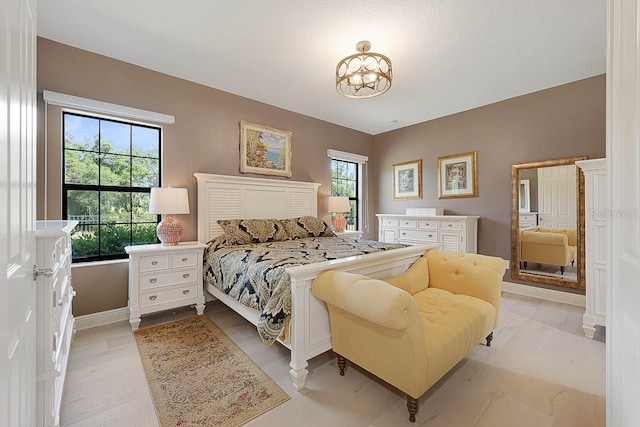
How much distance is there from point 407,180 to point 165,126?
384 cm

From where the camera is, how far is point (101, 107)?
2.58 meters

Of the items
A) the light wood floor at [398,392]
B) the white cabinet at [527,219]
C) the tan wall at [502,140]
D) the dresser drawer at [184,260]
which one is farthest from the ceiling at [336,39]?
the light wood floor at [398,392]

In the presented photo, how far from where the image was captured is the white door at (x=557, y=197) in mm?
3164

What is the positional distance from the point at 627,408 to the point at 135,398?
7.32 feet

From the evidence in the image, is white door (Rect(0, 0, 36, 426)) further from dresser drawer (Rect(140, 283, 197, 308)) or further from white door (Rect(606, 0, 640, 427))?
dresser drawer (Rect(140, 283, 197, 308))

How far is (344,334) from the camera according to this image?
5.64 ft

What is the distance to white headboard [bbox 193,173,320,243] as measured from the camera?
3.21m

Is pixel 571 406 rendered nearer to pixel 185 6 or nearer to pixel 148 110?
pixel 185 6

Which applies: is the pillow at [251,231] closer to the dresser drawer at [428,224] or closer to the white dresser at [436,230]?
the white dresser at [436,230]

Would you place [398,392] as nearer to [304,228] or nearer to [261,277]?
[261,277]

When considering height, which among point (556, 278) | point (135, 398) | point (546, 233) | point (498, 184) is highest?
point (498, 184)

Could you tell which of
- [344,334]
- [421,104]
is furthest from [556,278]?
[344,334]

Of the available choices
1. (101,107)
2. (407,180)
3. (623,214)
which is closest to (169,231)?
(101,107)

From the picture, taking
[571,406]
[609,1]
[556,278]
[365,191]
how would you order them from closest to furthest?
[609,1], [571,406], [556,278], [365,191]
